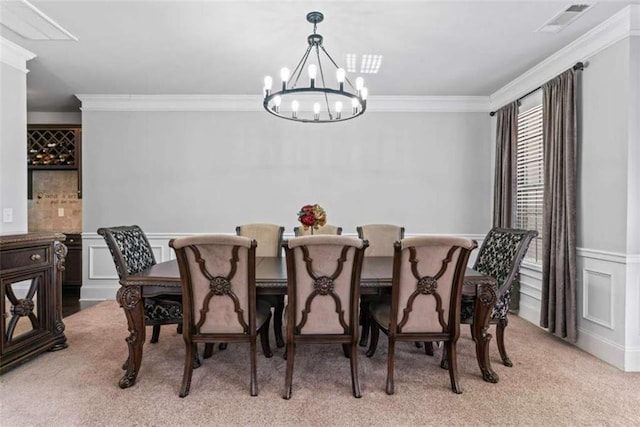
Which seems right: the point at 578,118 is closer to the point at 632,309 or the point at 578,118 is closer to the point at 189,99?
the point at 632,309

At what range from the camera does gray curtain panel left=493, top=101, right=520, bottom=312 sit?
406 centimetres

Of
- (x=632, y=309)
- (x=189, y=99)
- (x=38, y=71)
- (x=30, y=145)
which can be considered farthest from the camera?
(x=30, y=145)

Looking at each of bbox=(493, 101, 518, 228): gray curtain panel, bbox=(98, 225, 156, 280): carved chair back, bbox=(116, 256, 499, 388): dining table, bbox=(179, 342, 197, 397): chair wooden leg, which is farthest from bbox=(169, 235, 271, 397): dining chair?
bbox=(493, 101, 518, 228): gray curtain panel

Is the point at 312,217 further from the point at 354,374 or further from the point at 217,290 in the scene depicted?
the point at 354,374

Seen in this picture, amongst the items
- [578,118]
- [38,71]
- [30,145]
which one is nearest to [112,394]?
[38,71]

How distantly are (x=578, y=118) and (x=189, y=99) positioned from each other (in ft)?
13.8

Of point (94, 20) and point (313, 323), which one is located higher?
point (94, 20)

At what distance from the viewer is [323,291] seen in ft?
7.02

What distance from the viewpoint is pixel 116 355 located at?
2826mm

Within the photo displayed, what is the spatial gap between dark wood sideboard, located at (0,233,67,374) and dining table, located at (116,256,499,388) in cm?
90

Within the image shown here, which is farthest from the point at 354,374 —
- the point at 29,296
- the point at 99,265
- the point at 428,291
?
the point at 99,265

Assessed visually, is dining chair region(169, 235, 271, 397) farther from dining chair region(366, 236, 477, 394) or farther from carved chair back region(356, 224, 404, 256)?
carved chair back region(356, 224, 404, 256)

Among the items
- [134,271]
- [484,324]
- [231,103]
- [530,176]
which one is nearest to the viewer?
[484,324]

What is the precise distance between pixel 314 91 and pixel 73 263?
4504 mm
